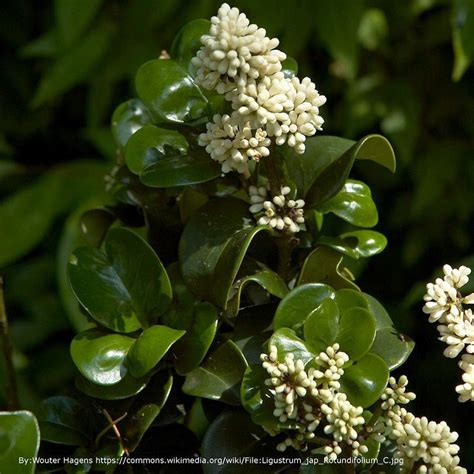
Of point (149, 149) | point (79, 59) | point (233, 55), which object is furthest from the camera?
point (79, 59)

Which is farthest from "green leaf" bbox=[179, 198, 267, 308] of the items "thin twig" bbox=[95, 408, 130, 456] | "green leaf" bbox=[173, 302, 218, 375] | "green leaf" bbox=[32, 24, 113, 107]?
"green leaf" bbox=[32, 24, 113, 107]

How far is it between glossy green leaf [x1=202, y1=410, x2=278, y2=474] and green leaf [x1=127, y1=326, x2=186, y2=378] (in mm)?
71

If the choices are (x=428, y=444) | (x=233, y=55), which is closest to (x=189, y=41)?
(x=233, y=55)

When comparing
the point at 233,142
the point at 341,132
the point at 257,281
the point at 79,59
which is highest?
the point at 233,142

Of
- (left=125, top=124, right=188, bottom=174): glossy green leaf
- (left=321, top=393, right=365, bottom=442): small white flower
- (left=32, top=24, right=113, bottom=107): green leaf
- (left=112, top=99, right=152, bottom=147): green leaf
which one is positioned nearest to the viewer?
(left=321, top=393, right=365, bottom=442): small white flower

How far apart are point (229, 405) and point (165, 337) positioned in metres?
0.08

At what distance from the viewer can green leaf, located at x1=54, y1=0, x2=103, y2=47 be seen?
4.93 feet

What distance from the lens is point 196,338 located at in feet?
2.08

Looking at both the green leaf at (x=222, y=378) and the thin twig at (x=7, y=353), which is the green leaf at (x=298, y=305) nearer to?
the green leaf at (x=222, y=378)

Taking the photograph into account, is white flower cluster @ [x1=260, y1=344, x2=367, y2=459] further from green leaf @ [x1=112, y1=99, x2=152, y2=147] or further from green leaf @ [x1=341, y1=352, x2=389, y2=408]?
green leaf @ [x1=112, y1=99, x2=152, y2=147]

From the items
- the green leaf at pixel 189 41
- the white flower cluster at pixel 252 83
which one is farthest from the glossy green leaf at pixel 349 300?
the green leaf at pixel 189 41

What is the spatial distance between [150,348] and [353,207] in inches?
7.9

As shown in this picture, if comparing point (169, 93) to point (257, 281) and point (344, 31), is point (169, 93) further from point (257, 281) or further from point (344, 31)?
point (344, 31)

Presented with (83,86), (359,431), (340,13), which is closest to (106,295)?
(359,431)
